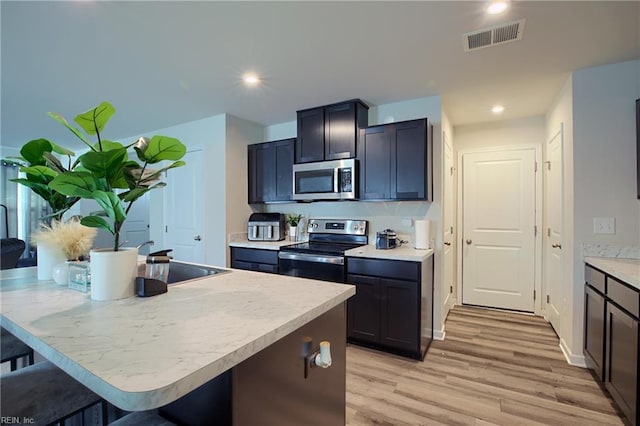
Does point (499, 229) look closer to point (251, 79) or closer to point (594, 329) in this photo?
point (594, 329)

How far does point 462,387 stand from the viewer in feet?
7.29

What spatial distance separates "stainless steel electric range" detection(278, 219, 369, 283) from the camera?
2912mm

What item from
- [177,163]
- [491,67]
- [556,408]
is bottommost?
[556,408]

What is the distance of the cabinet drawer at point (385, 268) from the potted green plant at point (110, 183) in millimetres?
1950

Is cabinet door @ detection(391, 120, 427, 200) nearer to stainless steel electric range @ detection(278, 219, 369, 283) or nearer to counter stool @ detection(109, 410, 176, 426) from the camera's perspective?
stainless steel electric range @ detection(278, 219, 369, 283)

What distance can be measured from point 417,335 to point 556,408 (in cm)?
96

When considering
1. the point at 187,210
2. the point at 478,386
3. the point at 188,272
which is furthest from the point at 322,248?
the point at 187,210

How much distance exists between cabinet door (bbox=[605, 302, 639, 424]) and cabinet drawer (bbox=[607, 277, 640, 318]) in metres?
0.04

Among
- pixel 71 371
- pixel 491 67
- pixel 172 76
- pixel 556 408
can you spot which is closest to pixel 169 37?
pixel 172 76

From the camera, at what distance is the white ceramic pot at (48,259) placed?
1466 millimetres

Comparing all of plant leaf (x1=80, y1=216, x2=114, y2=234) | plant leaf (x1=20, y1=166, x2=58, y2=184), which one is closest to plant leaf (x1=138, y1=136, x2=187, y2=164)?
plant leaf (x1=80, y1=216, x2=114, y2=234)

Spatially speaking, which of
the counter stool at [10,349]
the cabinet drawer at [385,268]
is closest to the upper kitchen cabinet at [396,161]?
the cabinet drawer at [385,268]

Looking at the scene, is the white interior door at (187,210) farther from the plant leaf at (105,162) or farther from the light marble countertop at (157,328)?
the plant leaf at (105,162)

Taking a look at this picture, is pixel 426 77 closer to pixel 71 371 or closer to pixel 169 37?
pixel 169 37
